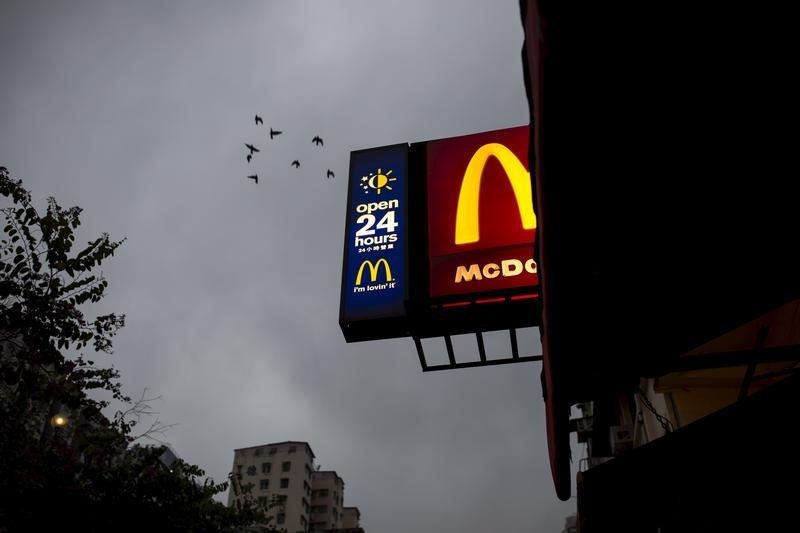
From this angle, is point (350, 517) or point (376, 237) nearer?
point (376, 237)

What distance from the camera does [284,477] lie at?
73.9 m

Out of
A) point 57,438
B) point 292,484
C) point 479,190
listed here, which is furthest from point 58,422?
point 292,484

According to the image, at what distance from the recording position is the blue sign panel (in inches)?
295

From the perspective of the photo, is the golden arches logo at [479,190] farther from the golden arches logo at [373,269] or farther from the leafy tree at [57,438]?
the leafy tree at [57,438]

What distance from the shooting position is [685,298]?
419 centimetres

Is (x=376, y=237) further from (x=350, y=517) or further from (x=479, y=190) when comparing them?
(x=350, y=517)

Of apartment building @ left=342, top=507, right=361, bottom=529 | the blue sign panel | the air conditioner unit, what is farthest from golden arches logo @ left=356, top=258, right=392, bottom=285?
apartment building @ left=342, top=507, right=361, bottom=529

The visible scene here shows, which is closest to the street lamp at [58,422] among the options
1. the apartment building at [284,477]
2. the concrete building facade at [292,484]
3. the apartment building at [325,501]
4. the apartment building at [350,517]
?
the concrete building facade at [292,484]

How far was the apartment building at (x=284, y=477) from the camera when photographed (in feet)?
235

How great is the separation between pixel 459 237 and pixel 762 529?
5.31 meters

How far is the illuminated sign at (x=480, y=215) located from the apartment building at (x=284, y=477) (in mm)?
72054

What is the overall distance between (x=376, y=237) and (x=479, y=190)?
1732 mm

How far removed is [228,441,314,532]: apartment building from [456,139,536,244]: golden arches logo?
72.2 meters

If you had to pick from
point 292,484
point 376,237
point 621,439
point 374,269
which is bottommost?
point 621,439
